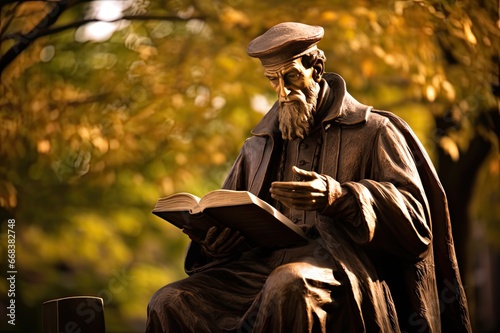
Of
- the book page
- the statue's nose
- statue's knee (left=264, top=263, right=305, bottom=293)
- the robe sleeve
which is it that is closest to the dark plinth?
the book page

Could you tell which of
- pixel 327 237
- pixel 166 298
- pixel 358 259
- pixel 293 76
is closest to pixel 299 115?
pixel 293 76

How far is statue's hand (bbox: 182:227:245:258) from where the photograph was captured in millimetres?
6938

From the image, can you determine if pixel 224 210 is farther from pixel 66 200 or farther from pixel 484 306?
pixel 484 306

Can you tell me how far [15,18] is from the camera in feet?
39.4

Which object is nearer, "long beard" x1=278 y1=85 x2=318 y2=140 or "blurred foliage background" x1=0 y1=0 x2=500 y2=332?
"long beard" x1=278 y1=85 x2=318 y2=140

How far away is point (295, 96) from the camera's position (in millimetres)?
6996

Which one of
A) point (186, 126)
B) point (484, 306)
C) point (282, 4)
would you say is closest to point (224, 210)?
point (282, 4)

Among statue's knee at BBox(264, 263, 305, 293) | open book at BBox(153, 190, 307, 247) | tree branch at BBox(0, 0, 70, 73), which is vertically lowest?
statue's knee at BBox(264, 263, 305, 293)

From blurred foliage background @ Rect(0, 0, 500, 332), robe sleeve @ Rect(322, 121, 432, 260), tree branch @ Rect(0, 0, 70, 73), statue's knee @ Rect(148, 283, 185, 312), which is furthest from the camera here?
blurred foliage background @ Rect(0, 0, 500, 332)

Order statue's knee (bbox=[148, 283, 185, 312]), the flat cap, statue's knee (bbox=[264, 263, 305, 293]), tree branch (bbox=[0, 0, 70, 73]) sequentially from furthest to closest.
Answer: tree branch (bbox=[0, 0, 70, 73]) < the flat cap < statue's knee (bbox=[148, 283, 185, 312]) < statue's knee (bbox=[264, 263, 305, 293])

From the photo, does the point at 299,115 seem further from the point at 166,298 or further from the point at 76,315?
the point at 76,315

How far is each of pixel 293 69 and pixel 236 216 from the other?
0.91 meters

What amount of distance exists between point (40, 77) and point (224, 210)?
7546 millimetres

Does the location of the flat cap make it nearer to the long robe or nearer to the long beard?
the long beard
